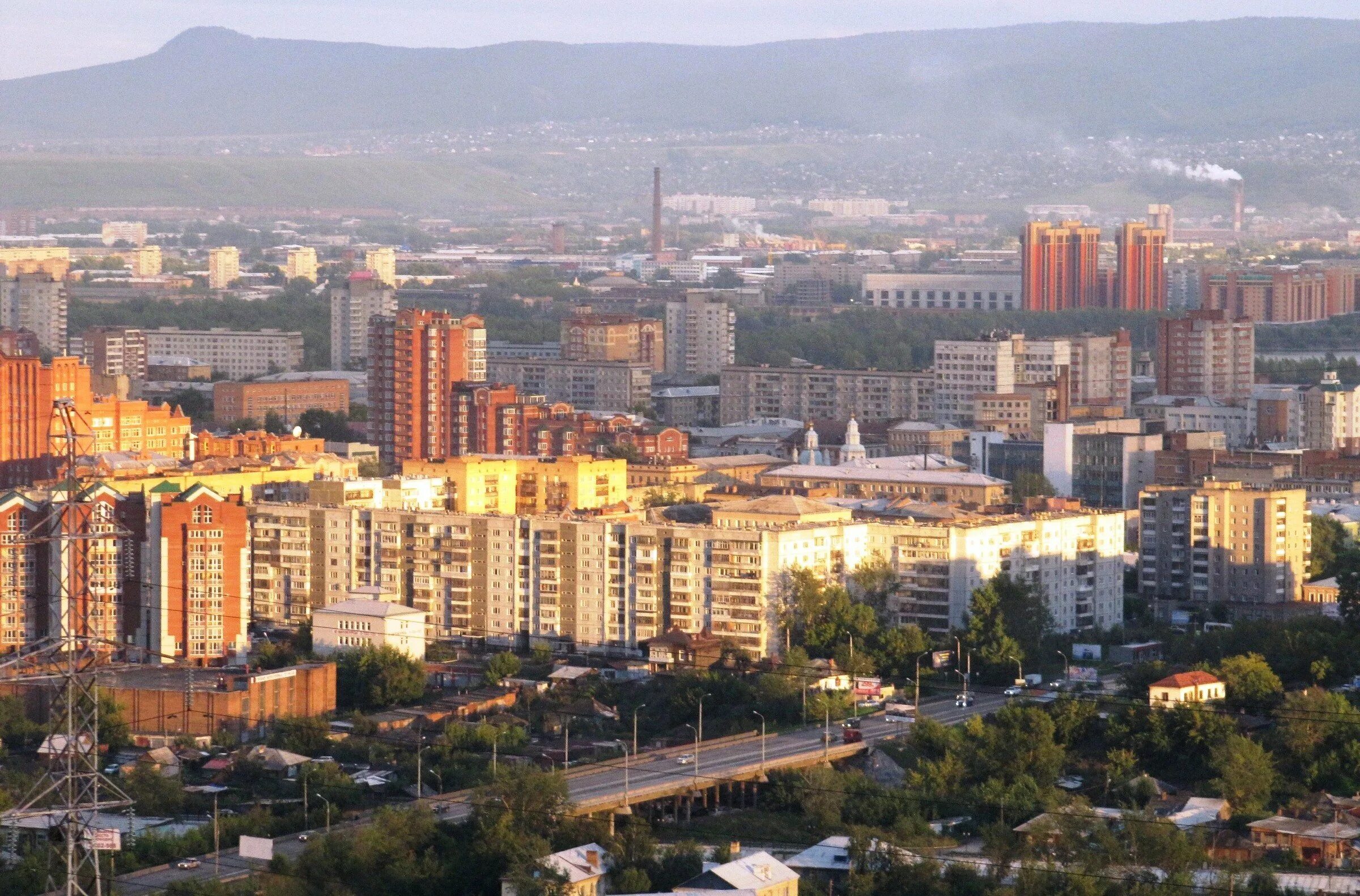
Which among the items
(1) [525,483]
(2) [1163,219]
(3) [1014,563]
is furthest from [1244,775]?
(2) [1163,219]

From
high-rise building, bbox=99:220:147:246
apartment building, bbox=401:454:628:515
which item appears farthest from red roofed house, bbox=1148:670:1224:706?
high-rise building, bbox=99:220:147:246

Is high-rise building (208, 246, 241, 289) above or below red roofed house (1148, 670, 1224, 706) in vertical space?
above

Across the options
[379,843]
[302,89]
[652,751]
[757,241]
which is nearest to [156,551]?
[652,751]

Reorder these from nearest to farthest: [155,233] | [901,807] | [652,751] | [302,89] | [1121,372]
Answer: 1. [901,807]
2. [652,751]
3. [1121,372]
4. [155,233]
5. [302,89]

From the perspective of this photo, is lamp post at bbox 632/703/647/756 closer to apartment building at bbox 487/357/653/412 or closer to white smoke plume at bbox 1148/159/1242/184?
apartment building at bbox 487/357/653/412

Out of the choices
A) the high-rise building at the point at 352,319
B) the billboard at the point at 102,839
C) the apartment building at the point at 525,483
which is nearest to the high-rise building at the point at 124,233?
the high-rise building at the point at 352,319

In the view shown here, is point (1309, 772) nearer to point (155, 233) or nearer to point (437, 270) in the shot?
point (437, 270)
